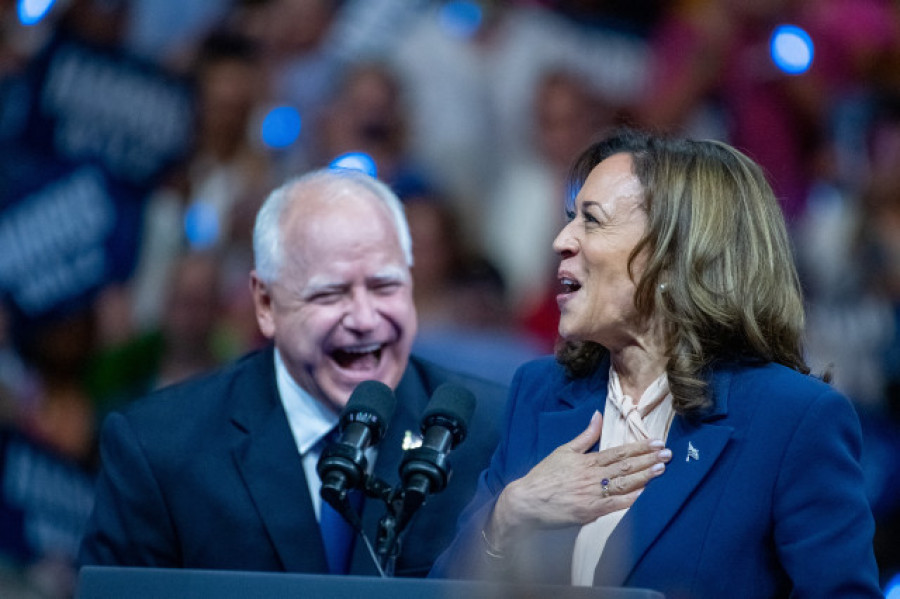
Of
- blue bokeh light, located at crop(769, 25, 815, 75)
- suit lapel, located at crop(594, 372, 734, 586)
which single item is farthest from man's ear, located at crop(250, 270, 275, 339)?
blue bokeh light, located at crop(769, 25, 815, 75)

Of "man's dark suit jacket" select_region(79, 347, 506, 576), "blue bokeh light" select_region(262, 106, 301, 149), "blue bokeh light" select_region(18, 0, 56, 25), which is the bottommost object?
"man's dark suit jacket" select_region(79, 347, 506, 576)

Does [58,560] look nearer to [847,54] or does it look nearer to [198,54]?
[198,54]

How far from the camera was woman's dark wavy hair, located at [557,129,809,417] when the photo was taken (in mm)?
2393

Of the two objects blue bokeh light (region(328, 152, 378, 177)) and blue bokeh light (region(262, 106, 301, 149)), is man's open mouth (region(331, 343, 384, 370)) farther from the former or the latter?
blue bokeh light (region(262, 106, 301, 149))

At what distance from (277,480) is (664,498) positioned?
1.09 meters

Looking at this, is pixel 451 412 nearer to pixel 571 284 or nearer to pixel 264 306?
pixel 571 284

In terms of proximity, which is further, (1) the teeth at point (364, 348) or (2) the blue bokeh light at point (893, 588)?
(2) the blue bokeh light at point (893, 588)

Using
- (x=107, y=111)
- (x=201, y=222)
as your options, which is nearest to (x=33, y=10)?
(x=107, y=111)

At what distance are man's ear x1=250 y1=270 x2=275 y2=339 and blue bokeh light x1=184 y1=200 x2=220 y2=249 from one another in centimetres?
241

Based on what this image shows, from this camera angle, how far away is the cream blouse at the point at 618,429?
7.84 feet

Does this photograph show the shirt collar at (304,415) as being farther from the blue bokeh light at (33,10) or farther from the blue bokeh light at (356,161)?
the blue bokeh light at (33,10)

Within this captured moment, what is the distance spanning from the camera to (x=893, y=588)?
4797 mm

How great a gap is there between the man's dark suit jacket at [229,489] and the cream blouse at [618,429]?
632 millimetres

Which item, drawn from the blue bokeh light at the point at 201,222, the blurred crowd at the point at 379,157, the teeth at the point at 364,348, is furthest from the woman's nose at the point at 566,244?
the blue bokeh light at the point at 201,222
